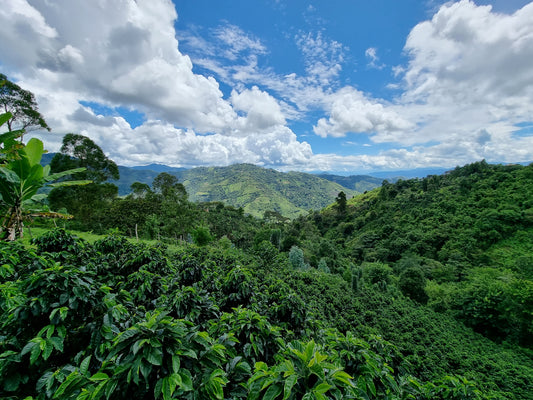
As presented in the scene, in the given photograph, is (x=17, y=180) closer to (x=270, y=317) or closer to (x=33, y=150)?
(x=33, y=150)

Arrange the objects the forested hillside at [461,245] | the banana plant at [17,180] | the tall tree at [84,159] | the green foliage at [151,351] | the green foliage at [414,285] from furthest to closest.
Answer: the green foliage at [414,285] → the tall tree at [84,159] → the forested hillside at [461,245] → the banana plant at [17,180] → the green foliage at [151,351]

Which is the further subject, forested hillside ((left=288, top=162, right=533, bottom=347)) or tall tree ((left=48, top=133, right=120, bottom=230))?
tall tree ((left=48, top=133, right=120, bottom=230))

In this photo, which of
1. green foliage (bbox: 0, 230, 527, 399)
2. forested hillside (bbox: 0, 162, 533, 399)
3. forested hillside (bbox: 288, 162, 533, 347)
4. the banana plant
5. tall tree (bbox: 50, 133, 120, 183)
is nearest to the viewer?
green foliage (bbox: 0, 230, 527, 399)

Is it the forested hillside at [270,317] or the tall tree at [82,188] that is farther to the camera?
the tall tree at [82,188]

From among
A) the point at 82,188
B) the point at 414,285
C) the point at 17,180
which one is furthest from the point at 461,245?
the point at 82,188

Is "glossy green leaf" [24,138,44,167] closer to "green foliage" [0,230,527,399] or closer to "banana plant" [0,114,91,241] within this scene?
"banana plant" [0,114,91,241]

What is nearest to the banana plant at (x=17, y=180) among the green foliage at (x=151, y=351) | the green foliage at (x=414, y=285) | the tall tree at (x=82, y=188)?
the green foliage at (x=151, y=351)

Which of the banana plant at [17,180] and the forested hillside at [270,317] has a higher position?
the banana plant at [17,180]

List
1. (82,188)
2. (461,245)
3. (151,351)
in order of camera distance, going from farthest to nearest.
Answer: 1. (461,245)
2. (82,188)
3. (151,351)

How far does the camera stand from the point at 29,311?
216 centimetres

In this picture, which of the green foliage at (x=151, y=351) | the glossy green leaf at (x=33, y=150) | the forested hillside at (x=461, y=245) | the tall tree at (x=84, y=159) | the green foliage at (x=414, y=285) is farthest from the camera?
the green foliage at (x=414, y=285)

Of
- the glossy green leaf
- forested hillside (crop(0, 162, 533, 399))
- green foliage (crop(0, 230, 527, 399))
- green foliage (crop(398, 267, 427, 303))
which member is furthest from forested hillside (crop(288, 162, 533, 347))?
the glossy green leaf

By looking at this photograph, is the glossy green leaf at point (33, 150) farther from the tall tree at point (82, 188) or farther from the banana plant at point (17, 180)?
the tall tree at point (82, 188)

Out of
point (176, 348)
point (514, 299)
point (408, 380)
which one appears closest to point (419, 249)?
point (514, 299)
